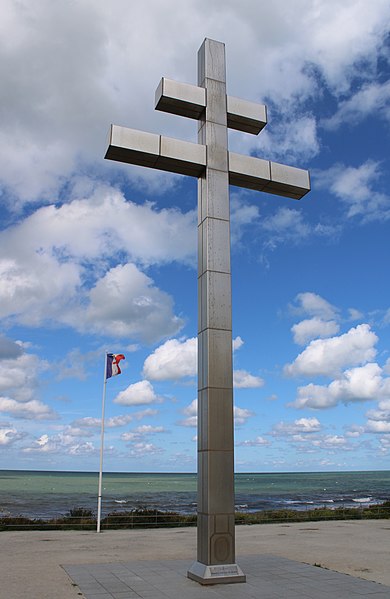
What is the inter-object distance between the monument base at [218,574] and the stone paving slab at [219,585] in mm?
103

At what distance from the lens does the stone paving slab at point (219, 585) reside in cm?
775

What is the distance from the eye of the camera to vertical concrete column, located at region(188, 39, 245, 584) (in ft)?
27.8

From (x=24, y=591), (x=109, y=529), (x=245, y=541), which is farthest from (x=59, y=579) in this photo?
(x=109, y=529)

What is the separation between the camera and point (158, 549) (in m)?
12.9

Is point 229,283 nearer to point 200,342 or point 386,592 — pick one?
point 200,342

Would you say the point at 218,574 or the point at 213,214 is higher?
the point at 213,214

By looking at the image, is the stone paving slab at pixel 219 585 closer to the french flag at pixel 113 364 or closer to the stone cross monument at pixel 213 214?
the stone cross monument at pixel 213 214

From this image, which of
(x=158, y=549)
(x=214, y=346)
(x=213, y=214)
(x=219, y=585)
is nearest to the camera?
(x=219, y=585)

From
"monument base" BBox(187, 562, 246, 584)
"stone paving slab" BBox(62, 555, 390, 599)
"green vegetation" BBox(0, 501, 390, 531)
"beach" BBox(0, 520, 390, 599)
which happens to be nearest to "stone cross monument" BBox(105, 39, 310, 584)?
"monument base" BBox(187, 562, 246, 584)

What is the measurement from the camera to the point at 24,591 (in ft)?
27.1

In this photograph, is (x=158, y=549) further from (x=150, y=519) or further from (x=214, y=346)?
(x=150, y=519)

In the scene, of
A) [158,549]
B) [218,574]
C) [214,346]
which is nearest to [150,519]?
[158,549]

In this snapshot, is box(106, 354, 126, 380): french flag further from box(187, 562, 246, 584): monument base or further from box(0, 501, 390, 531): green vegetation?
box(187, 562, 246, 584): monument base

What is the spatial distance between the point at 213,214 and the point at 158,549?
8250 millimetres
